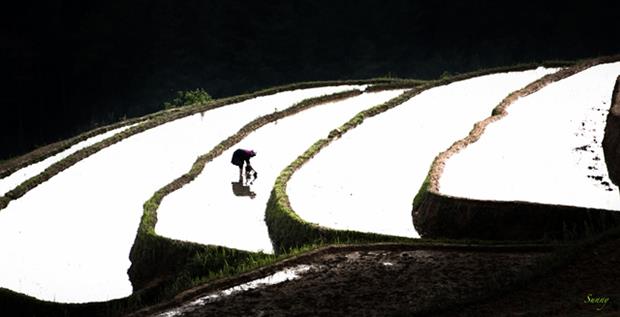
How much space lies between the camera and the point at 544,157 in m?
16.7

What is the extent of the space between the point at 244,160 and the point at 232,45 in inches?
2442

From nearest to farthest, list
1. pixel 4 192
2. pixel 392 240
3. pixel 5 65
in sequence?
pixel 392 240
pixel 4 192
pixel 5 65

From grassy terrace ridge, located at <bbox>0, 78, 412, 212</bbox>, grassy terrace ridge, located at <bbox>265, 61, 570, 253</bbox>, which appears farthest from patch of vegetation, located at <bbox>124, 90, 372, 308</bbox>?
grassy terrace ridge, located at <bbox>0, 78, 412, 212</bbox>

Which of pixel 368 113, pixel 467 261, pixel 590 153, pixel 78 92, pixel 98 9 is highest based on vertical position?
pixel 98 9

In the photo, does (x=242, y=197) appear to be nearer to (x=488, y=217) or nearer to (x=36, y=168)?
(x=488, y=217)

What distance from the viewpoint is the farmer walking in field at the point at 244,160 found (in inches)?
758

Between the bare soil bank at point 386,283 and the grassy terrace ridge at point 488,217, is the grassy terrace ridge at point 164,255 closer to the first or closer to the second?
the bare soil bank at point 386,283

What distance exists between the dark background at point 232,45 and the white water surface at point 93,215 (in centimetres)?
4386

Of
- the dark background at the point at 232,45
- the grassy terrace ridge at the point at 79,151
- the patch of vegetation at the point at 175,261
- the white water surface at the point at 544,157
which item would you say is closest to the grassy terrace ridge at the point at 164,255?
the patch of vegetation at the point at 175,261

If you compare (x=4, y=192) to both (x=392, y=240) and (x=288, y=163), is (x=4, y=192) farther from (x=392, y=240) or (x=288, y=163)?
(x=392, y=240)

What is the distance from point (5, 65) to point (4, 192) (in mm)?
52489

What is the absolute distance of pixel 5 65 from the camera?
2746 inches

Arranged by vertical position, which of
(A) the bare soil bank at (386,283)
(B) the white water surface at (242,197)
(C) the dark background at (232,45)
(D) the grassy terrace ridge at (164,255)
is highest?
(C) the dark background at (232,45)

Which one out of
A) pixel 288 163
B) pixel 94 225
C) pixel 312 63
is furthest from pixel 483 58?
pixel 94 225
